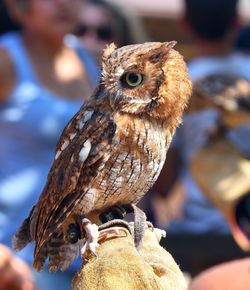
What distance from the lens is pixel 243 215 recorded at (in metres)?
3.33

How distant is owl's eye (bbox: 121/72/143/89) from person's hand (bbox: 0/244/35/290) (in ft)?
2.29

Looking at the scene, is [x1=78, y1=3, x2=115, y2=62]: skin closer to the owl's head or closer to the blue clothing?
the blue clothing

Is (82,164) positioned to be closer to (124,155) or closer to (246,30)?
(124,155)

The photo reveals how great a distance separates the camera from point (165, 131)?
2.35 metres

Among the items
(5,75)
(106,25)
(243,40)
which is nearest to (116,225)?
(5,75)

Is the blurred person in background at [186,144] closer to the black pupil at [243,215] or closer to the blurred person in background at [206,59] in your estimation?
the blurred person in background at [206,59]

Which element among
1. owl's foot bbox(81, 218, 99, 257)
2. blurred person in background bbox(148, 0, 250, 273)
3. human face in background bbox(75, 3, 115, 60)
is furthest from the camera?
human face in background bbox(75, 3, 115, 60)

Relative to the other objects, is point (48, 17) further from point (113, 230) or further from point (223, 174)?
point (113, 230)

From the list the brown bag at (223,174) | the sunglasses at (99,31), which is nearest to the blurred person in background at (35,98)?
the brown bag at (223,174)

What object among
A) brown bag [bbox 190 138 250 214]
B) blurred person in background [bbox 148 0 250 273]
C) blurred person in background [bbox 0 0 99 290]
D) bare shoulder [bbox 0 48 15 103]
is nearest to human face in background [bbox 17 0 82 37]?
blurred person in background [bbox 0 0 99 290]

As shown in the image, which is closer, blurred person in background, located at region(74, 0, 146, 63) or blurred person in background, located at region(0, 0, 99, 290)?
blurred person in background, located at region(0, 0, 99, 290)

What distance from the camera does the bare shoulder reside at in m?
3.31

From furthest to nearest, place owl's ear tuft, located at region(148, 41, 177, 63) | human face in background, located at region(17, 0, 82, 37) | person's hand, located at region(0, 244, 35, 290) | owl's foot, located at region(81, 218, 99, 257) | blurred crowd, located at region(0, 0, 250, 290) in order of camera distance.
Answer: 1. human face in background, located at region(17, 0, 82, 37)
2. blurred crowd, located at region(0, 0, 250, 290)
3. person's hand, located at region(0, 244, 35, 290)
4. owl's ear tuft, located at region(148, 41, 177, 63)
5. owl's foot, located at region(81, 218, 99, 257)

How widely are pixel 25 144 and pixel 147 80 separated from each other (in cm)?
109
